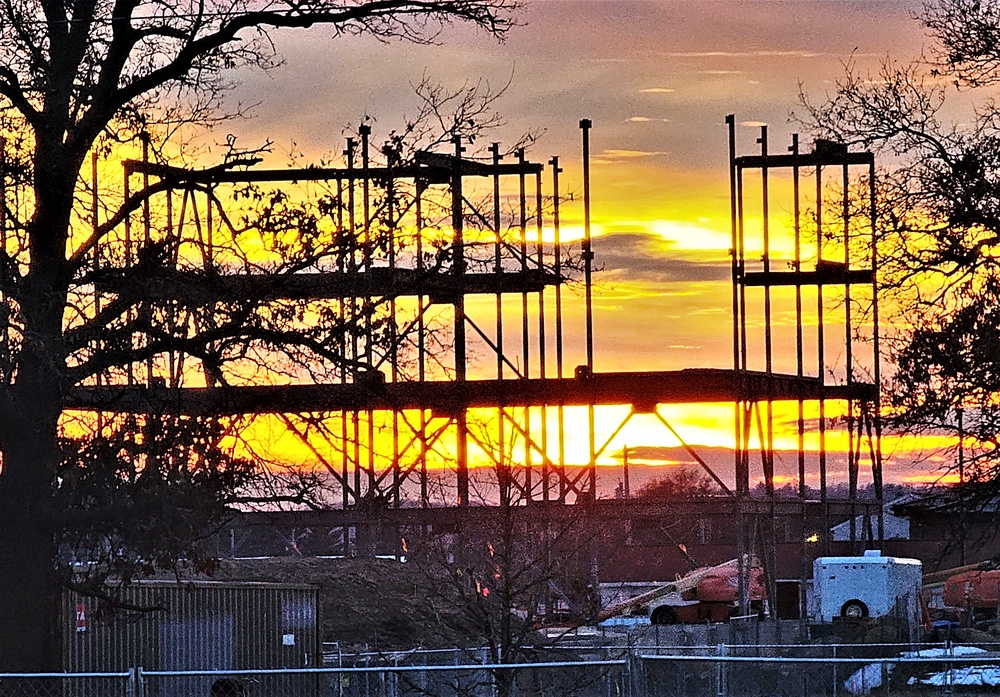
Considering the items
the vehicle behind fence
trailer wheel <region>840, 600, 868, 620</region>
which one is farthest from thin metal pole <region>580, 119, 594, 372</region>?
trailer wheel <region>840, 600, 868, 620</region>

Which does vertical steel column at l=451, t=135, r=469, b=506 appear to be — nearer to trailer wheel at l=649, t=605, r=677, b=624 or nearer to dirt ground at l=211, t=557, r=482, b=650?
dirt ground at l=211, t=557, r=482, b=650

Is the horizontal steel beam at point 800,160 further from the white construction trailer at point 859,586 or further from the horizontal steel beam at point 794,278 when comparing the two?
the white construction trailer at point 859,586

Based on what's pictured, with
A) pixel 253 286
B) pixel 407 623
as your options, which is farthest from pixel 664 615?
pixel 253 286

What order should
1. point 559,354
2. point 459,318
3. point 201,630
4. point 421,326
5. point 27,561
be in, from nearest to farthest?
point 27,561
point 421,326
point 201,630
point 459,318
point 559,354

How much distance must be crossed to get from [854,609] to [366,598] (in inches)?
556

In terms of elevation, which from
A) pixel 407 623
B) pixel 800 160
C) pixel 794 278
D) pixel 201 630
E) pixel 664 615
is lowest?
pixel 664 615

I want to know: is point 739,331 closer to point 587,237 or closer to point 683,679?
point 587,237

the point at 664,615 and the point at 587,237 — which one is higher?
the point at 587,237

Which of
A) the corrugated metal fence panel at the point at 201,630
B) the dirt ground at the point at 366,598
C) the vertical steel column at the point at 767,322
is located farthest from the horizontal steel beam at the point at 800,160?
the corrugated metal fence panel at the point at 201,630

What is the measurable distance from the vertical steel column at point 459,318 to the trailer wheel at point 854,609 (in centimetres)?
1398

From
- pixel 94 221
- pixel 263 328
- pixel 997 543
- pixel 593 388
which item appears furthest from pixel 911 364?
pixel 997 543

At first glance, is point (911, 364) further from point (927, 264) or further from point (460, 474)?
point (460, 474)

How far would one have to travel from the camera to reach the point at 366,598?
48.4 m

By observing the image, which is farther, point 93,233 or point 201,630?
point 201,630
